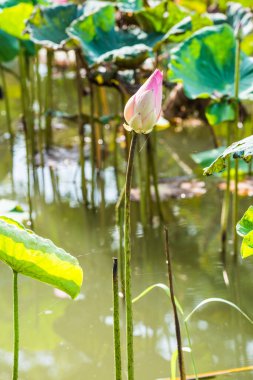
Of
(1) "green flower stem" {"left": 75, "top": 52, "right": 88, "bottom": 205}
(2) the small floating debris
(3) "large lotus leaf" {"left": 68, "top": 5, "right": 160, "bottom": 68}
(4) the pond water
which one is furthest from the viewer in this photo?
(2) the small floating debris

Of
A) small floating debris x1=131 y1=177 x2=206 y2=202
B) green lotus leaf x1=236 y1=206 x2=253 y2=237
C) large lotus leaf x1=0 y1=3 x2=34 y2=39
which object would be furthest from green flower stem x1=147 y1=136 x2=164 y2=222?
green lotus leaf x1=236 y1=206 x2=253 y2=237

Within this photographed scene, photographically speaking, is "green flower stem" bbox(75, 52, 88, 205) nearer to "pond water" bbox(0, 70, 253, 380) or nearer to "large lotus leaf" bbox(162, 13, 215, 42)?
"pond water" bbox(0, 70, 253, 380)

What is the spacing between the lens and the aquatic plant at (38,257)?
1285 millimetres

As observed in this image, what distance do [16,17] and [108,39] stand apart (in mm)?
386

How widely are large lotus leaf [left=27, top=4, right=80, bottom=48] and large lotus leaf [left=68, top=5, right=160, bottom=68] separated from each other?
0.10m

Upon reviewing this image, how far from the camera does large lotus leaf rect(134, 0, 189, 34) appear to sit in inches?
105

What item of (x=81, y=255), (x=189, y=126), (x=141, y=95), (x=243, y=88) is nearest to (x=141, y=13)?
(x=243, y=88)

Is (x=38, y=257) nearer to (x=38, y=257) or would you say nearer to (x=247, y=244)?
(x=38, y=257)

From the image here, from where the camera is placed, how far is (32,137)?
144 inches

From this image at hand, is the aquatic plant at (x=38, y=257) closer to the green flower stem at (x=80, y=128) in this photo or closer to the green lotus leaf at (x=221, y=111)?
the green lotus leaf at (x=221, y=111)

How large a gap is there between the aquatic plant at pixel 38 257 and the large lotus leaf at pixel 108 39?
4.03ft

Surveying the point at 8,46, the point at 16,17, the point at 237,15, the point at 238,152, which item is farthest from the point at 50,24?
the point at 238,152

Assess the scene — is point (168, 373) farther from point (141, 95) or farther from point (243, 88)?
point (243, 88)

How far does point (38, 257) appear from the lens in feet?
4.27
